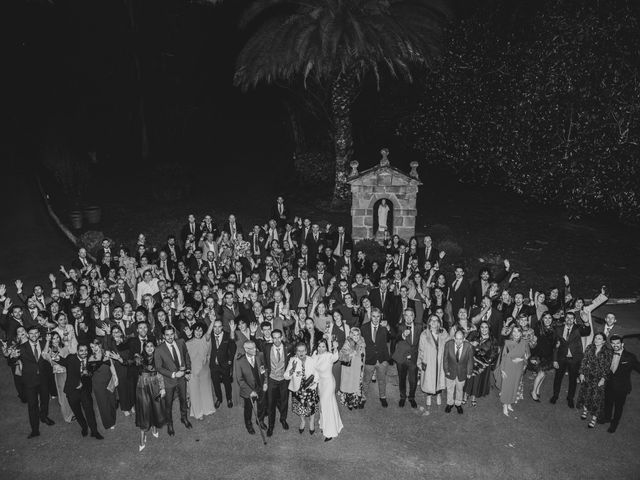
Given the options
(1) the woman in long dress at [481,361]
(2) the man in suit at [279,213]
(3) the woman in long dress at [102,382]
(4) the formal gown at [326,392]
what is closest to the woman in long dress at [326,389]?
(4) the formal gown at [326,392]

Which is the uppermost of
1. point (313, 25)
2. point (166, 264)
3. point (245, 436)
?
point (313, 25)

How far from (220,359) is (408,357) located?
3.38 meters

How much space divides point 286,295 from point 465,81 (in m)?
11.8

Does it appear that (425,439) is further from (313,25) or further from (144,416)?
(313,25)

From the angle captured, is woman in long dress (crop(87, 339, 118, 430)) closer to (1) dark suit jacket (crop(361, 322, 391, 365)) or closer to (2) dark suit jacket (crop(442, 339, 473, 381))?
(1) dark suit jacket (crop(361, 322, 391, 365))

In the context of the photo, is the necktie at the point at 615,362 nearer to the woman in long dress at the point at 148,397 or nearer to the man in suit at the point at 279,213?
the woman in long dress at the point at 148,397

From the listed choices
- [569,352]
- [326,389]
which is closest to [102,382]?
[326,389]

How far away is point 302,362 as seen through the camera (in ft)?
27.2

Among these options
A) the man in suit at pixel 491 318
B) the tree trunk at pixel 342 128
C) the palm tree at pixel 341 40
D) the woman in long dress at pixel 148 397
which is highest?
the palm tree at pixel 341 40

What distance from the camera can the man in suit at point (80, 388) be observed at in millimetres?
8133

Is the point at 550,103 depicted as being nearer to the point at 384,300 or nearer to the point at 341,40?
the point at 341,40

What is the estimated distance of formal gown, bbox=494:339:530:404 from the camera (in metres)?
8.95

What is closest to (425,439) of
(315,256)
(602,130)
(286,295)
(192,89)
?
(286,295)

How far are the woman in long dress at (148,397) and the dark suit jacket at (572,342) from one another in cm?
697
